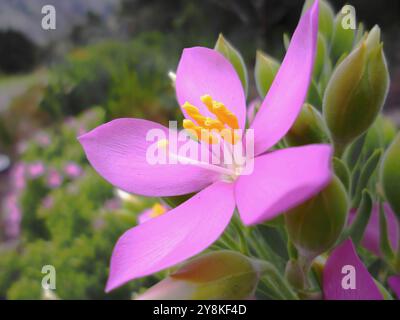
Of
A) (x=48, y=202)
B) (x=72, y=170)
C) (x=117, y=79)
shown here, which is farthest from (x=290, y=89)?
(x=117, y=79)

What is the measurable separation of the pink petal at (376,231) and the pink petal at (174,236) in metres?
0.15

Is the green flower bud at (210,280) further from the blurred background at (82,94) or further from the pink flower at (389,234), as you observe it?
the blurred background at (82,94)

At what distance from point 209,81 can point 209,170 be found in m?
0.07

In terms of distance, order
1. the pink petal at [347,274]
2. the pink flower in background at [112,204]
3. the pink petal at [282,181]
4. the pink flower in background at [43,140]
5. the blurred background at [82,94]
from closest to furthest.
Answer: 1. the pink petal at [282,181]
2. the pink petal at [347,274]
3. the blurred background at [82,94]
4. the pink flower in background at [112,204]
5. the pink flower in background at [43,140]

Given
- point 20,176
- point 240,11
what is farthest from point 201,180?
point 240,11

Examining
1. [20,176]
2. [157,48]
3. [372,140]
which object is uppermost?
[157,48]

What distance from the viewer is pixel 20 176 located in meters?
2.01

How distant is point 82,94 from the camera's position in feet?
9.59

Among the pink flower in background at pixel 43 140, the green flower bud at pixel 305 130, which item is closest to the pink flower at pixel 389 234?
the green flower bud at pixel 305 130

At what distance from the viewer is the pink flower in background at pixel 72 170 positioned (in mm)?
1937

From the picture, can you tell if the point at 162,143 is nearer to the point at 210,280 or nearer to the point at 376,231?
the point at 210,280

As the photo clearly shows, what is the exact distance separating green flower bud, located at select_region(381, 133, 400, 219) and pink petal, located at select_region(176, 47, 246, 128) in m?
0.10

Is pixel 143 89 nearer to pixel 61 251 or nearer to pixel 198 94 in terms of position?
pixel 61 251

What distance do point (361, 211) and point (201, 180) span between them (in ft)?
0.40
